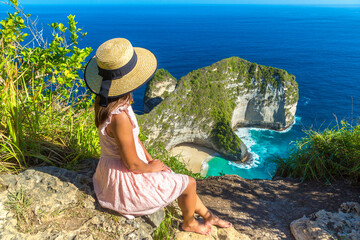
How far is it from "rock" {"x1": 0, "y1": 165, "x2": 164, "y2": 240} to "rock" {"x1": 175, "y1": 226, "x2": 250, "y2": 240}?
426 millimetres

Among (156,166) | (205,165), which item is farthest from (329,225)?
(205,165)

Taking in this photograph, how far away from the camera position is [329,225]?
3668 millimetres

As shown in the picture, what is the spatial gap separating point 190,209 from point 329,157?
3.54 metres

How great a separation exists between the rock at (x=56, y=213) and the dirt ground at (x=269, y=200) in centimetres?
166

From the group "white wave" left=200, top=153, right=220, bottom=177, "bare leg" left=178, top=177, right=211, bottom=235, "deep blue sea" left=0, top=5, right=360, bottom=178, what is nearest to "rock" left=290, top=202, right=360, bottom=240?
"bare leg" left=178, top=177, right=211, bottom=235

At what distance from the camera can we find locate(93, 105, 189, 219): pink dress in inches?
106

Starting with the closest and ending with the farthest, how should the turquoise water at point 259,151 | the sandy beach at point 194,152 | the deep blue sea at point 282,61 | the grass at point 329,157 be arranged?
the grass at point 329,157 → the turquoise water at point 259,151 → the sandy beach at point 194,152 → the deep blue sea at point 282,61

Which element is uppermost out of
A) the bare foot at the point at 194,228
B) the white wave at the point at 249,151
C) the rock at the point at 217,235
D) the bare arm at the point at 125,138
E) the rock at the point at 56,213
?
the bare arm at the point at 125,138

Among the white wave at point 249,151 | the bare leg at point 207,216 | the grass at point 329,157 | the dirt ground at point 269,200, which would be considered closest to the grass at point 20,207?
the bare leg at point 207,216

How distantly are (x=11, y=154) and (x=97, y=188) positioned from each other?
3.88 ft

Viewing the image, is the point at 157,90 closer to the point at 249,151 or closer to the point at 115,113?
A: the point at 249,151

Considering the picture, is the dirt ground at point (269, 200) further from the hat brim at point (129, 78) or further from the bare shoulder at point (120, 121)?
the hat brim at point (129, 78)

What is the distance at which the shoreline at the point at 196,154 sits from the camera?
29.2m

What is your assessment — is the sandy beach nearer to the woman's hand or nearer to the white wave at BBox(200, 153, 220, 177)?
the white wave at BBox(200, 153, 220, 177)
